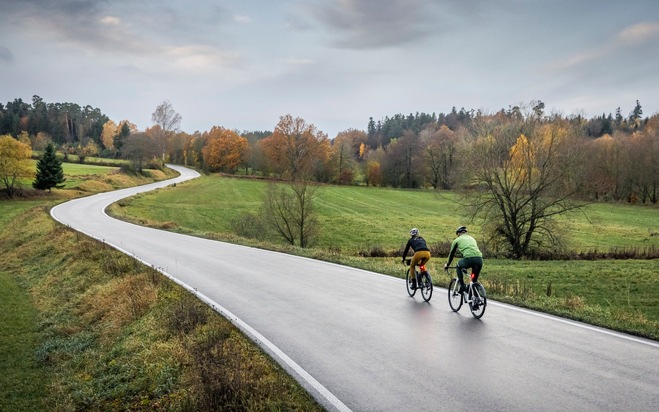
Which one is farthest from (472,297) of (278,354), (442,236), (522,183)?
(442,236)

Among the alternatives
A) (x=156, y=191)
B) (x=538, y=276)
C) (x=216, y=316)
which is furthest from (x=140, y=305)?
(x=156, y=191)

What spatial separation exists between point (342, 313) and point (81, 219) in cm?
3097

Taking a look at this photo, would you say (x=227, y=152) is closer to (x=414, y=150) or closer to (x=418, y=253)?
(x=414, y=150)

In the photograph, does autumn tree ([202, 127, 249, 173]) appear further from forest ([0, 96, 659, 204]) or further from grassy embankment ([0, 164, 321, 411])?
grassy embankment ([0, 164, 321, 411])

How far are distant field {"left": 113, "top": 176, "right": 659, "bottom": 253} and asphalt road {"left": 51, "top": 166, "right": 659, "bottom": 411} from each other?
17.7m

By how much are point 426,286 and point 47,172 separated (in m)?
58.4

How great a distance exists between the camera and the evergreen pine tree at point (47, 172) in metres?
55.5

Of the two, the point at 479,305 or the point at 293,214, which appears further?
the point at 293,214

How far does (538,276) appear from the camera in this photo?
21281 mm

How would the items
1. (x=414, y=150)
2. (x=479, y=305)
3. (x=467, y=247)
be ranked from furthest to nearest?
1. (x=414, y=150)
2. (x=467, y=247)
3. (x=479, y=305)

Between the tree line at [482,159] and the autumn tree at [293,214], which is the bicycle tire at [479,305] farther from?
the autumn tree at [293,214]

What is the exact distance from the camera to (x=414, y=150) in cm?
9538

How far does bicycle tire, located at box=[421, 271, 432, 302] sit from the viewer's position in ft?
39.4

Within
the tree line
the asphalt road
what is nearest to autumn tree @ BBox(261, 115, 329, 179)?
the tree line
